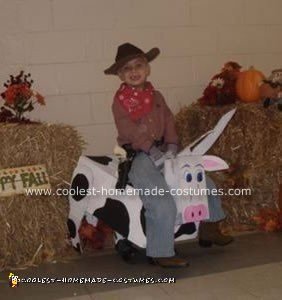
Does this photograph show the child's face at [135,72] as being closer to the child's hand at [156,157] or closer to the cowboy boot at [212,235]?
the child's hand at [156,157]

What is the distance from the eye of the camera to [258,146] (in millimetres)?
3471

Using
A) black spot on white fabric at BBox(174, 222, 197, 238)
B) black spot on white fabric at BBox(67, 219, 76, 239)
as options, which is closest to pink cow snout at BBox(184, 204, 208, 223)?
black spot on white fabric at BBox(174, 222, 197, 238)

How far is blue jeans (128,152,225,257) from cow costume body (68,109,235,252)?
45 millimetres

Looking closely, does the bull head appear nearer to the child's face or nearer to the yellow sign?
the child's face

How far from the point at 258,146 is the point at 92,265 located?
129 cm

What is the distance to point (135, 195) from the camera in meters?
2.94

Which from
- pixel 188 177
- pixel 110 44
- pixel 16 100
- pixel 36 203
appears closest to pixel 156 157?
pixel 188 177

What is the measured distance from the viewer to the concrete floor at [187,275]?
255 cm

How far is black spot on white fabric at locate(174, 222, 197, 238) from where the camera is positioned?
301cm

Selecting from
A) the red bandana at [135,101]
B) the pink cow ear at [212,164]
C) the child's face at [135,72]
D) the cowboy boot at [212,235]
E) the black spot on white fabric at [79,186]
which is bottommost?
the cowboy boot at [212,235]

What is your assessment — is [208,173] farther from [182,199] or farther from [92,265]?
[92,265]

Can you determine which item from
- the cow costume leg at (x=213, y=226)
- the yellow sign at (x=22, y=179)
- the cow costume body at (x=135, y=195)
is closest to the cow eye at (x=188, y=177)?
the cow costume body at (x=135, y=195)

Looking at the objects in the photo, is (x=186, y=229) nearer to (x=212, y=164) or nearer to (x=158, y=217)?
(x=158, y=217)

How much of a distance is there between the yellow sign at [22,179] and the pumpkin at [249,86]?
1428 mm
